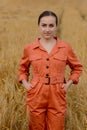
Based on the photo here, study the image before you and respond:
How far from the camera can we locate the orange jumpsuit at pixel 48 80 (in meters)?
3.04

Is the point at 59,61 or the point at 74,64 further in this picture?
the point at 74,64

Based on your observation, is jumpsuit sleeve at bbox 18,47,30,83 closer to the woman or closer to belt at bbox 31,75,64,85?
the woman

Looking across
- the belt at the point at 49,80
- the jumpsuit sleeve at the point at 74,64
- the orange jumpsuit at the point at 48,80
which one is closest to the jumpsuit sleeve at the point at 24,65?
the orange jumpsuit at the point at 48,80

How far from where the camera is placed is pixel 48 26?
3064 millimetres

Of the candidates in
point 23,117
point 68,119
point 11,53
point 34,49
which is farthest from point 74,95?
point 11,53

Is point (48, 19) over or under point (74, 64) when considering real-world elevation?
over

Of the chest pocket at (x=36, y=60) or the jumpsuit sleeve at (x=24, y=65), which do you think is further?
the jumpsuit sleeve at (x=24, y=65)

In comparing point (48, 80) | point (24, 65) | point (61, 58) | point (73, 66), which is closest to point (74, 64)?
point (73, 66)

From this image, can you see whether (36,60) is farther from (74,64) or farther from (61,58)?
(74,64)

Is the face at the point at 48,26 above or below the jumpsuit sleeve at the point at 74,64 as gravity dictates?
above

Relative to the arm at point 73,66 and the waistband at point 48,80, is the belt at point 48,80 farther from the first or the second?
the arm at point 73,66

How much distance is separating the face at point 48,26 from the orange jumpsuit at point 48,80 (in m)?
0.08

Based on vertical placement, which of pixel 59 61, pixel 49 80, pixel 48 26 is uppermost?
pixel 48 26

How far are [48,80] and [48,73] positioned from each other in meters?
0.05
